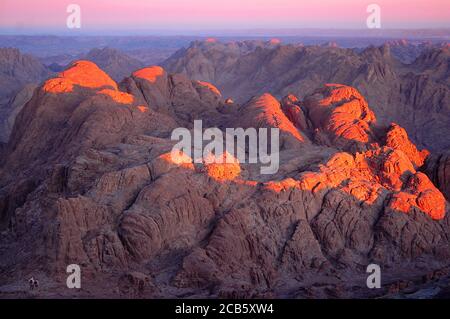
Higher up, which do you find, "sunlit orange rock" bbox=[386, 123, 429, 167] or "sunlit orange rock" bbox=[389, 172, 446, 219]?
"sunlit orange rock" bbox=[386, 123, 429, 167]

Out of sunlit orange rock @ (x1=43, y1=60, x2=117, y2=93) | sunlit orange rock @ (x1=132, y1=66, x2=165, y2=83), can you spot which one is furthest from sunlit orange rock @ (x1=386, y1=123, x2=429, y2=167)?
sunlit orange rock @ (x1=132, y1=66, x2=165, y2=83)

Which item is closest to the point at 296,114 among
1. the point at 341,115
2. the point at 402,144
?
the point at 341,115

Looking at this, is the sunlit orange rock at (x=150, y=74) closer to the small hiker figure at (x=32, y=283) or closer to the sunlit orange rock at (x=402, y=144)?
the sunlit orange rock at (x=402, y=144)

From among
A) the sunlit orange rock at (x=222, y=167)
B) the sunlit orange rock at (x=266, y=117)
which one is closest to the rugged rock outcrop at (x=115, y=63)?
the sunlit orange rock at (x=266, y=117)

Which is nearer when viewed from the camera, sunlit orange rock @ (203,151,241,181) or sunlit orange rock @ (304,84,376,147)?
sunlit orange rock @ (203,151,241,181)

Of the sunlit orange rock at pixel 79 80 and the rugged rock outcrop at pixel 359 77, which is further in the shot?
the rugged rock outcrop at pixel 359 77

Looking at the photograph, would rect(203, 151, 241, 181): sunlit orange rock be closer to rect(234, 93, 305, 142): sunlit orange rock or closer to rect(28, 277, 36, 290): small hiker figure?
rect(234, 93, 305, 142): sunlit orange rock

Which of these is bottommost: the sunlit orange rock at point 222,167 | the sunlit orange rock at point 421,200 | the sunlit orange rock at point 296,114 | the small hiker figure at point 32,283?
the small hiker figure at point 32,283

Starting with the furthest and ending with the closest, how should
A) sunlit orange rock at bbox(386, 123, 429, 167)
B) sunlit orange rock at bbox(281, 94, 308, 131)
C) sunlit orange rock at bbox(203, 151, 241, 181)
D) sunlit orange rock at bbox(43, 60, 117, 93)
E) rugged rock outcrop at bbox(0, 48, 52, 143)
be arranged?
rugged rock outcrop at bbox(0, 48, 52, 143) < sunlit orange rock at bbox(281, 94, 308, 131) < sunlit orange rock at bbox(43, 60, 117, 93) < sunlit orange rock at bbox(386, 123, 429, 167) < sunlit orange rock at bbox(203, 151, 241, 181)

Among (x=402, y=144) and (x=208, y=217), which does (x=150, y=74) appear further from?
(x=208, y=217)
